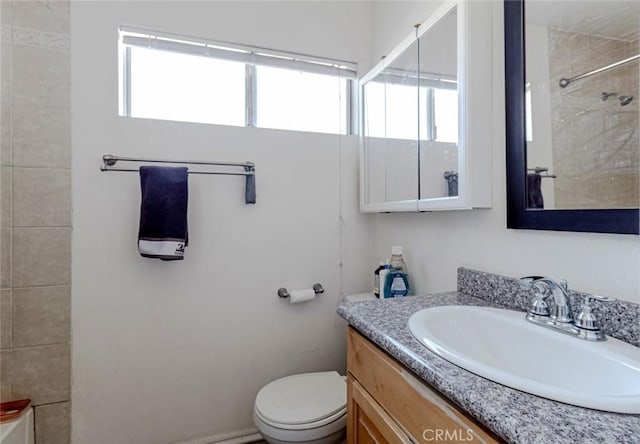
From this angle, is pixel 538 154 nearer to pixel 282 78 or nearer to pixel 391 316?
pixel 391 316

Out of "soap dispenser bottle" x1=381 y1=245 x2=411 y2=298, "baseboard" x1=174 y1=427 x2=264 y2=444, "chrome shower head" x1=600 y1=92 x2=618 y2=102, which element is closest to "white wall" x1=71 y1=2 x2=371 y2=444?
"baseboard" x1=174 y1=427 x2=264 y2=444

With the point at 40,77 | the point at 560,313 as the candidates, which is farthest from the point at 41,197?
the point at 560,313

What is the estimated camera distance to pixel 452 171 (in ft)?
3.75

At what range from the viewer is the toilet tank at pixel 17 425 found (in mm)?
1191

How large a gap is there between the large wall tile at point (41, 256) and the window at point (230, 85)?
0.61 metres

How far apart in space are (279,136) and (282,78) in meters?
0.34

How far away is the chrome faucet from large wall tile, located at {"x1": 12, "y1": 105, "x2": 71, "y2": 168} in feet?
5.78

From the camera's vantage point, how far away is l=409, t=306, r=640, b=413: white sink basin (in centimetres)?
53

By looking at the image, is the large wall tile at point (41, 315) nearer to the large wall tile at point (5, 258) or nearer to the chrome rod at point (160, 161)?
the large wall tile at point (5, 258)

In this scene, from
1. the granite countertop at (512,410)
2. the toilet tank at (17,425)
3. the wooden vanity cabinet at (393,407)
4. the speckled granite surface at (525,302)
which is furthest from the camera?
the toilet tank at (17,425)

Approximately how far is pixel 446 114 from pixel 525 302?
2.19ft

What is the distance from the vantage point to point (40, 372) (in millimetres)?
1377

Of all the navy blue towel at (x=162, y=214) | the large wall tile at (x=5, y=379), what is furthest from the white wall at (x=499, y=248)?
the large wall tile at (x=5, y=379)

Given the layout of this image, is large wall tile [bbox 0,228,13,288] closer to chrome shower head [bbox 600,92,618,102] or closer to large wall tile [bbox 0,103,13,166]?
large wall tile [bbox 0,103,13,166]
